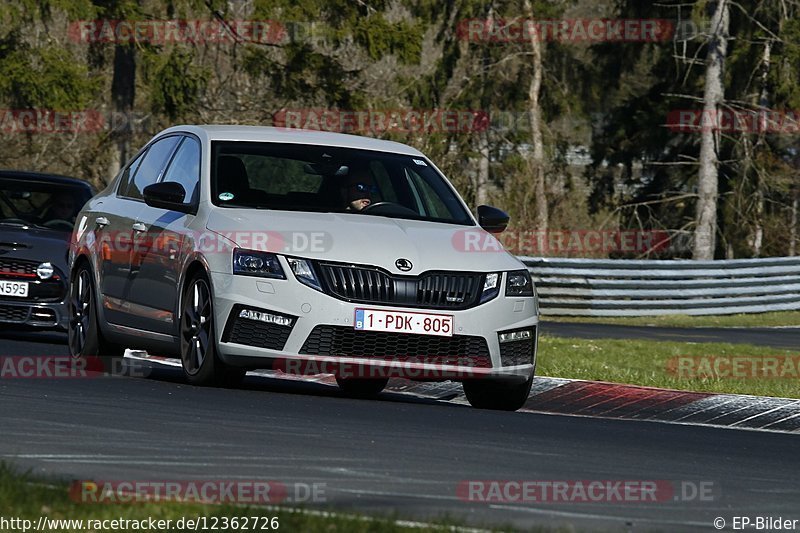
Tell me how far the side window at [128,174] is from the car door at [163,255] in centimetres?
81

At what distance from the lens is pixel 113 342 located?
12195 mm

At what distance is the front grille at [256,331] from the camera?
1030cm

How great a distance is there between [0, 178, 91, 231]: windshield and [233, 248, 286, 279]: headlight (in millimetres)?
5994

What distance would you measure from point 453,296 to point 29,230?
6.35 metres

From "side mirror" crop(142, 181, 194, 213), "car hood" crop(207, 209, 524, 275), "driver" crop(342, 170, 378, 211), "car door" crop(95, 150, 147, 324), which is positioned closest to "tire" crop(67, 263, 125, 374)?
"car door" crop(95, 150, 147, 324)

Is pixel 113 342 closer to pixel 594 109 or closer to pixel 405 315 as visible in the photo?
pixel 405 315

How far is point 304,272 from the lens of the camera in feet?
33.6

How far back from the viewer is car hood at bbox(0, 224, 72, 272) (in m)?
15.2

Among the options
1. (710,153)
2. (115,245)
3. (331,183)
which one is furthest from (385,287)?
(710,153)

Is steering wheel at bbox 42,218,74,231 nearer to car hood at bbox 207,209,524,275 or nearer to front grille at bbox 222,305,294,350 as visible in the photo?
car hood at bbox 207,209,524,275

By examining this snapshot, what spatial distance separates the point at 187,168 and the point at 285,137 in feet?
2.39

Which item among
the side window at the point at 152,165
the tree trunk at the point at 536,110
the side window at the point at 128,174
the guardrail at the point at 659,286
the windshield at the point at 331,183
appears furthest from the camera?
the tree trunk at the point at 536,110

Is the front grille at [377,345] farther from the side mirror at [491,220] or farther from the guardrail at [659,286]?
the guardrail at [659,286]

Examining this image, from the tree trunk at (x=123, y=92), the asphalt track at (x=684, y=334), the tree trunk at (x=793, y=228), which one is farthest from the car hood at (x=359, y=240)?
the tree trunk at (x=793, y=228)
